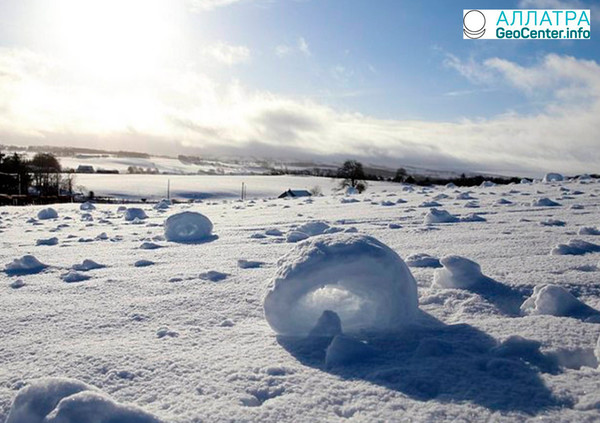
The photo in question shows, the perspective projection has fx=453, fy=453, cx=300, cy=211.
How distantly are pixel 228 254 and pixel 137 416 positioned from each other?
278 cm

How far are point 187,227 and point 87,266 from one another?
1773mm

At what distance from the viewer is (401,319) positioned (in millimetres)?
2008

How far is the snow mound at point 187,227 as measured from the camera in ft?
17.8

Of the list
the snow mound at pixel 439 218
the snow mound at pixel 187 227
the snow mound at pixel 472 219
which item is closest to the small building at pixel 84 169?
the snow mound at pixel 187 227

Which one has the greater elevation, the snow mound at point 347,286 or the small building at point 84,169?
the snow mound at point 347,286

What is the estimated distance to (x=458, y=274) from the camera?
2570 mm

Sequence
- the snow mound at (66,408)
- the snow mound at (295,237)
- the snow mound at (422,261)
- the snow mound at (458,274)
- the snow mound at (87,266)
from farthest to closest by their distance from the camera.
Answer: the snow mound at (295,237)
the snow mound at (87,266)
the snow mound at (422,261)
the snow mound at (458,274)
the snow mound at (66,408)

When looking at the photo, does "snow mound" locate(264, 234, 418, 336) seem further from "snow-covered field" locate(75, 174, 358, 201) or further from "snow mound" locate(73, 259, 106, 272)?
"snow-covered field" locate(75, 174, 358, 201)

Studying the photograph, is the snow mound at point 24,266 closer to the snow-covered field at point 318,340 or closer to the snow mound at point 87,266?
the snow mound at point 87,266

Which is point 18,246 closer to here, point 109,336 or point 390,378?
point 109,336

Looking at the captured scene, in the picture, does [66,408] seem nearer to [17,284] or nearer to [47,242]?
[17,284]

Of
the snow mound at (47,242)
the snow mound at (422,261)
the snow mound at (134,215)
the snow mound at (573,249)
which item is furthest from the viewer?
the snow mound at (134,215)

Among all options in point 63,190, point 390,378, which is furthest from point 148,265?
point 63,190

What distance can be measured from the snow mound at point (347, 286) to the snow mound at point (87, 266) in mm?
2371
